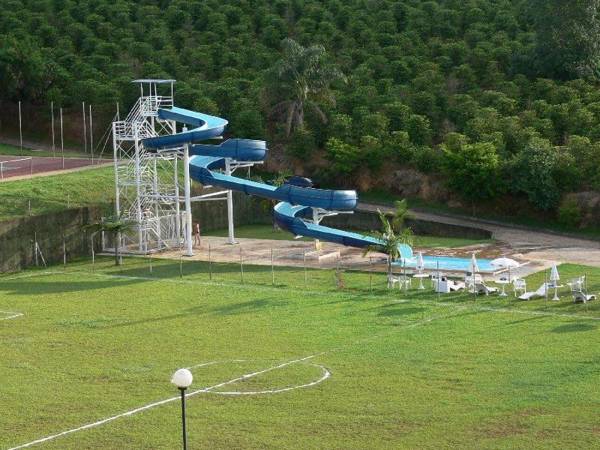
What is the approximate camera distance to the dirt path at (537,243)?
157ft

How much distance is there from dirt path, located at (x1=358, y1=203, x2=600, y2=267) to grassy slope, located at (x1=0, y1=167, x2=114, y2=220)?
13.4 meters

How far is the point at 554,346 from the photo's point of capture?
1272 inches

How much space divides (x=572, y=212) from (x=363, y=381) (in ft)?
92.1

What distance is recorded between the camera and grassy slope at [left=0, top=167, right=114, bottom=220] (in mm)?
50500

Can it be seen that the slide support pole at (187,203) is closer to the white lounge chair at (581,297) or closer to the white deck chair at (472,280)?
the white deck chair at (472,280)

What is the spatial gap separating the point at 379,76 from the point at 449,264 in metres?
33.3

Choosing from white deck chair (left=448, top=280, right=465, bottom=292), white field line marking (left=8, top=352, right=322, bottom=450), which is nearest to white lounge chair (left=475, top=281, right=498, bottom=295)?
white deck chair (left=448, top=280, right=465, bottom=292)

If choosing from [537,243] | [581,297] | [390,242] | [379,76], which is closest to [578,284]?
[581,297]

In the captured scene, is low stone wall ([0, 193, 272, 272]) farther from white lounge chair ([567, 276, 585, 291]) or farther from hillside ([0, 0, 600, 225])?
white lounge chair ([567, 276, 585, 291])

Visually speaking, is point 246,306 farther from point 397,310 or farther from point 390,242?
point 390,242

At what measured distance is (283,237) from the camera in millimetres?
55062

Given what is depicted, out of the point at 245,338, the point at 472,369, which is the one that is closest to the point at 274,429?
the point at 472,369

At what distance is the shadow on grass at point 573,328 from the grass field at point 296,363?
0.28ft

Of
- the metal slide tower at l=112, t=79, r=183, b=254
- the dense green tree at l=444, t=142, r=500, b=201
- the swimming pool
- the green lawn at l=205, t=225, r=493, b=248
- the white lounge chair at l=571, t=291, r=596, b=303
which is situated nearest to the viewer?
the white lounge chair at l=571, t=291, r=596, b=303
